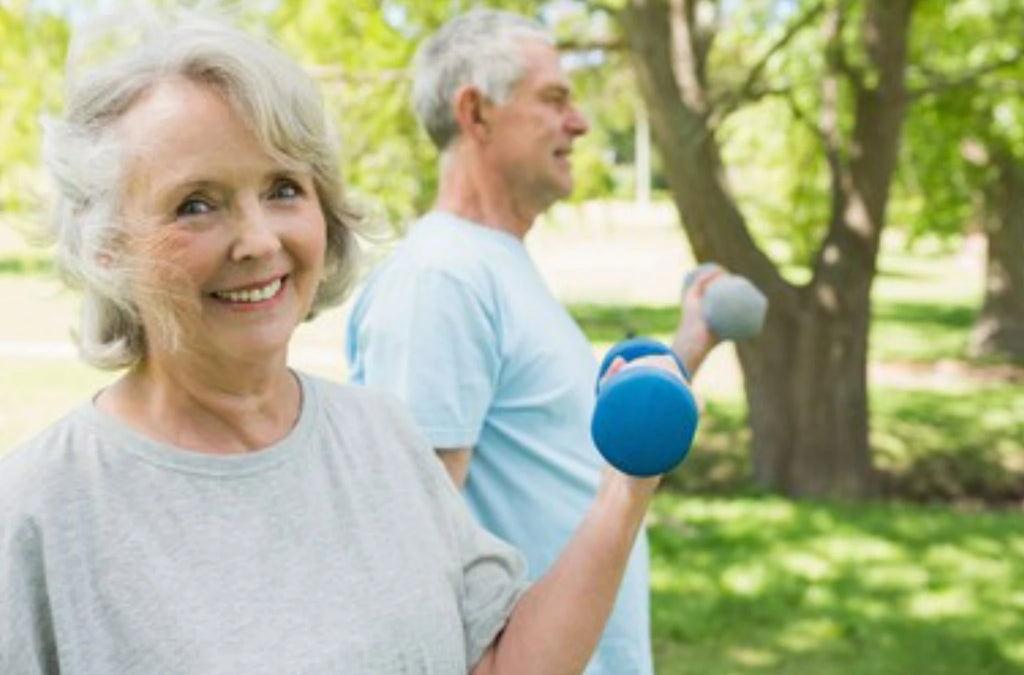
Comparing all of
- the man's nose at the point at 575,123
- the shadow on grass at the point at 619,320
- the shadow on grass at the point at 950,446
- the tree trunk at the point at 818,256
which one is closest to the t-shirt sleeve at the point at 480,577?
the man's nose at the point at 575,123

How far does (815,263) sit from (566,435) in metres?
6.05

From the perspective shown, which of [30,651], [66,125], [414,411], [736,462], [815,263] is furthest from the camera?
[736,462]

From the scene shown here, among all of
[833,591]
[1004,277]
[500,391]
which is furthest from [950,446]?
[500,391]

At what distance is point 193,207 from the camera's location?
156 centimetres

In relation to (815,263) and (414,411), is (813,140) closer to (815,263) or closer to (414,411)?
(815,263)

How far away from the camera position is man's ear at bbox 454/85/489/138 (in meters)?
2.75

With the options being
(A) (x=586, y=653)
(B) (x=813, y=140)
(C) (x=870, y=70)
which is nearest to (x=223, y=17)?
(A) (x=586, y=653)

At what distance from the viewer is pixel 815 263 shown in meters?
8.22

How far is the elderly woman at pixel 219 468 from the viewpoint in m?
1.46

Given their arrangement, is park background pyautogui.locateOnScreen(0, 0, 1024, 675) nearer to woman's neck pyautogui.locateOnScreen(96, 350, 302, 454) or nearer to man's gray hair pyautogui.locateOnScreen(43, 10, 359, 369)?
man's gray hair pyautogui.locateOnScreen(43, 10, 359, 369)

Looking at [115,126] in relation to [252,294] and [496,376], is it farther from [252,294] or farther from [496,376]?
[496,376]

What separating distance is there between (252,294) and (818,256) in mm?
6969

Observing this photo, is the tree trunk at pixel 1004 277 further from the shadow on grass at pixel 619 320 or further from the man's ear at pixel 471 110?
the man's ear at pixel 471 110

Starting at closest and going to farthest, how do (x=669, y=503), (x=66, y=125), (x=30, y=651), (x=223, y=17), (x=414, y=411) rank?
(x=30, y=651), (x=66, y=125), (x=223, y=17), (x=414, y=411), (x=669, y=503)
